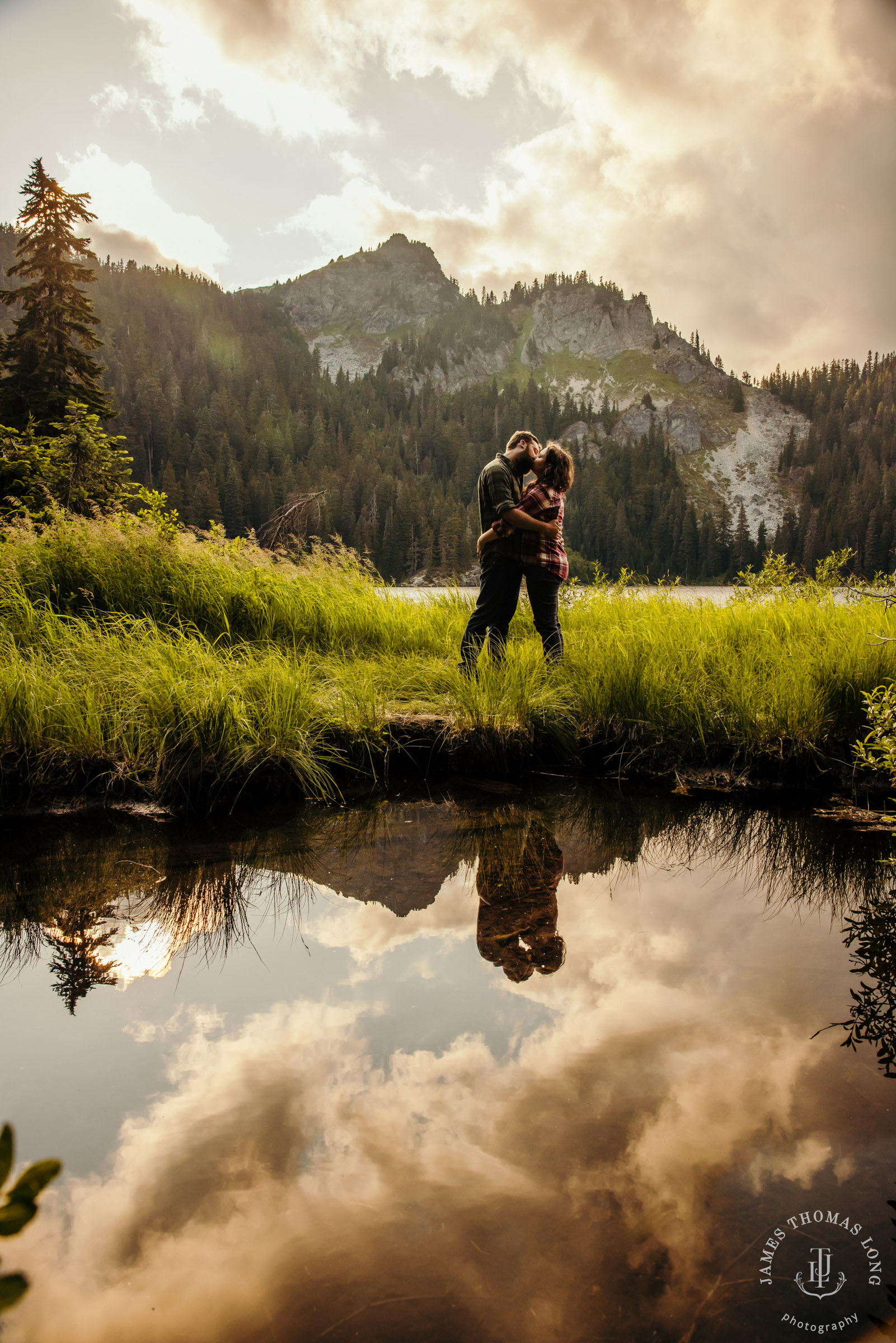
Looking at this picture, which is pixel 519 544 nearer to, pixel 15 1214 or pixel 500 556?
pixel 500 556

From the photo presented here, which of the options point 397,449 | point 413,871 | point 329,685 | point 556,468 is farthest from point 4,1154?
point 397,449

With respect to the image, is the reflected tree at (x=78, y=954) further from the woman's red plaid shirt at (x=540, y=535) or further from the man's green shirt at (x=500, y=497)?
the woman's red plaid shirt at (x=540, y=535)

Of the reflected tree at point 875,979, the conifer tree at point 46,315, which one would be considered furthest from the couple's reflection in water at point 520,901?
the conifer tree at point 46,315

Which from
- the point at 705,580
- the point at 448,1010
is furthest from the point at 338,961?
the point at 705,580

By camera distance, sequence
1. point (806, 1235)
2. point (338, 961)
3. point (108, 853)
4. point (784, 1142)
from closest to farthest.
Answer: point (806, 1235) < point (784, 1142) < point (338, 961) < point (108, 853)

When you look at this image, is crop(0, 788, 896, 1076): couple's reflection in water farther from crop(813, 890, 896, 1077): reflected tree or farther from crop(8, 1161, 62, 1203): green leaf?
crop(8, 1161, 62, 1203): green leaf

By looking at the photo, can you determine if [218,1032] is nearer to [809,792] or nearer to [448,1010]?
[448,1010]

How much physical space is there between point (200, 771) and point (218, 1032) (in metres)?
Answer: 2.10

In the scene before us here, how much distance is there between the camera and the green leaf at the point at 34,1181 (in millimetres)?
410

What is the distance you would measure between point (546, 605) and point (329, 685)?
5.95 feet

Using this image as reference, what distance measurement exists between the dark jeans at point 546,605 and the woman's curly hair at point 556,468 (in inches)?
25.2

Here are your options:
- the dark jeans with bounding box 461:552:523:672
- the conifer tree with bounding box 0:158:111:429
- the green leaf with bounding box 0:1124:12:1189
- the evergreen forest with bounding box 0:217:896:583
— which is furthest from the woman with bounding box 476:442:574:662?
the evergreen forest with bounding box 0:217:896:583

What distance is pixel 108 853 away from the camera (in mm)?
3336

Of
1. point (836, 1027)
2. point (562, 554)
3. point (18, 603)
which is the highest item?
point (562, 554)
